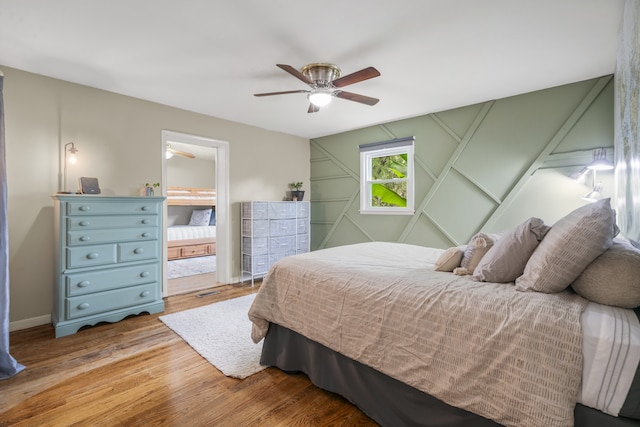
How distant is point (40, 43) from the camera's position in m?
2.31

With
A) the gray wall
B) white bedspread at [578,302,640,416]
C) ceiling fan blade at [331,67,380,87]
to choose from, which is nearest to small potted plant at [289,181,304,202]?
the gray wall

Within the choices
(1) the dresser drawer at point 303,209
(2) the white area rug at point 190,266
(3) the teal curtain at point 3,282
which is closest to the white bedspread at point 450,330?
(3) the teal curtain at point 3,282

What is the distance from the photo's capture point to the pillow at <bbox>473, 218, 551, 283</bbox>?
146cm

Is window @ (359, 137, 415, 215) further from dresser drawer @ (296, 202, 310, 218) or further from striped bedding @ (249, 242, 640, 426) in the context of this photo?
striped bedding @ (249, 242, 640, 426)

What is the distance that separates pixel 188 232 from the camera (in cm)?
631

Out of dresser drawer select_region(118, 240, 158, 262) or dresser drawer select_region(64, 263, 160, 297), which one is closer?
dresser drawer select_region(64, 263, 160, 297)

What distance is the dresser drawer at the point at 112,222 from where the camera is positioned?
2709 mm

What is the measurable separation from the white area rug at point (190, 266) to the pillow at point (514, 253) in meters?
4.69

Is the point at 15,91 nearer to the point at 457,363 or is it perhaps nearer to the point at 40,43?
the point at 40,43

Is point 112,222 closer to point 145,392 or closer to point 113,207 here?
point 113,207

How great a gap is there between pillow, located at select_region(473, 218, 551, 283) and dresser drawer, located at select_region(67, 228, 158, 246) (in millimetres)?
3220

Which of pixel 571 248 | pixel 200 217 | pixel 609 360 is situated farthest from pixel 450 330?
pixel 200 217

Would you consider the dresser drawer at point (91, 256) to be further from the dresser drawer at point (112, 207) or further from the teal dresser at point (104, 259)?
the dresser drawer at point (112, 207)

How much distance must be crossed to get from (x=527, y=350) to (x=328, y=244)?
14.0 ft
